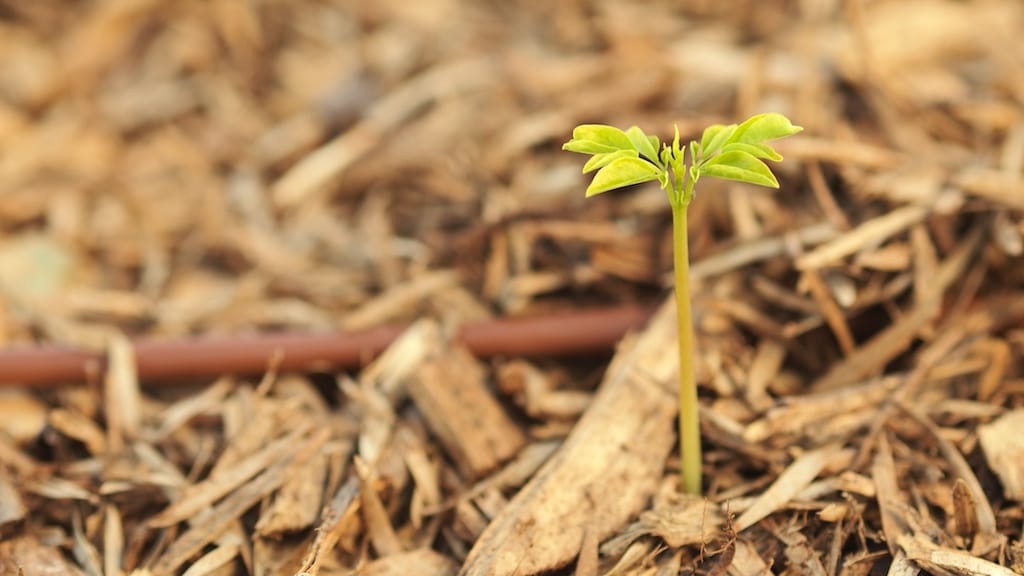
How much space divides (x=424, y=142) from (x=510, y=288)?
67cm

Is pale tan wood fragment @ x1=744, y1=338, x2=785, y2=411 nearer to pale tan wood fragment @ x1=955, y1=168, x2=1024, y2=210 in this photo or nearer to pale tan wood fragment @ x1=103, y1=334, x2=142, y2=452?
pale tan wood fragment @ x1=955, y1=168, x2=1024, y2=210

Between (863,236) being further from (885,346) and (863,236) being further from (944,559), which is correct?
(944,559)

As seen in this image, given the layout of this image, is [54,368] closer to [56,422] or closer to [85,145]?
[56,422]

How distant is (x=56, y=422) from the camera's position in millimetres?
1798

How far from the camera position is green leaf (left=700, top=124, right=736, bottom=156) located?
4.16 feet

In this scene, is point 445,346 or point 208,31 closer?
point 445,346

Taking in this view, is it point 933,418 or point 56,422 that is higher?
point 56,422

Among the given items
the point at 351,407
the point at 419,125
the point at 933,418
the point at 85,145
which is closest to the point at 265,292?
the point at 351,407

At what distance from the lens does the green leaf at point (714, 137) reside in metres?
1.27

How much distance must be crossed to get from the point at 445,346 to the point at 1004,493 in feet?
3.45

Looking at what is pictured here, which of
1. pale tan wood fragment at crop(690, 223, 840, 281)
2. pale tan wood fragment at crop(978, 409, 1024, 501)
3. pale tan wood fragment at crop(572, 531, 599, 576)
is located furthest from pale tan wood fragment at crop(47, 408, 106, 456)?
pale tan wood fragment at crop(978, 409, 1024, 501)

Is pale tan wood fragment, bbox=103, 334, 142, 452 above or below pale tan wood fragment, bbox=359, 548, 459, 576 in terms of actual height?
above

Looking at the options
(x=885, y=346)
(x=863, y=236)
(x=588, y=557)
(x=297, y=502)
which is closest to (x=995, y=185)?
(x=863, y=236)

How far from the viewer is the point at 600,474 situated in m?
1.60
